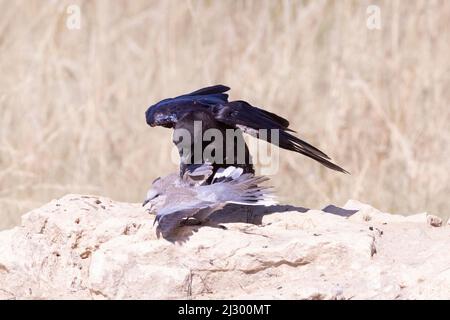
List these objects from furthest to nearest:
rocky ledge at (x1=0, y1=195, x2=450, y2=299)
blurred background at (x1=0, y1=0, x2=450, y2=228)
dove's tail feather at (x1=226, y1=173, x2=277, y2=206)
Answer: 1. blurred background at (x1=0, y1=0, x2=450, y2=228)
2. dove's tail feather at (x1=226, y1=173, x2=277, y2=206)
3. rocky ledge at (x1=0, y1=195, x2=450, y2=299)

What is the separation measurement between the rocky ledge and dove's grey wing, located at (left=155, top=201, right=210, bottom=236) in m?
0.05

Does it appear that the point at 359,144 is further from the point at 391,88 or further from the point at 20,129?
the point at 20,129

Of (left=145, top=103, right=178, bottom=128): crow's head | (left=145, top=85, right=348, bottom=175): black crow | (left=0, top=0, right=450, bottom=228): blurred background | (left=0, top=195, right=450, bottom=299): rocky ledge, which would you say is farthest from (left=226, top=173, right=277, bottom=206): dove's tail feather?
(left=0, top=0, right=450, bottom=228): blurred background

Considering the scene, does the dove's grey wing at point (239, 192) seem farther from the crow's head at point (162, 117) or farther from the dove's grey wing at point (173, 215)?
the crow's head at point (162, 117)

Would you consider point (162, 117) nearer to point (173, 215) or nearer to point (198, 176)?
point (198, 176)

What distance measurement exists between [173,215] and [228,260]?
286 mm

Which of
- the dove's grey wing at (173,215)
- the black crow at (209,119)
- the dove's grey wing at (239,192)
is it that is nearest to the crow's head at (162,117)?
the black crow at (209,119)

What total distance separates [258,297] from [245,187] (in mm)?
585

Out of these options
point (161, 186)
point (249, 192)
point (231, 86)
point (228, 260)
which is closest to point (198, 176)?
point (161, 186)

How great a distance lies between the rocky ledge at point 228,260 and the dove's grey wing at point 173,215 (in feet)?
0.16

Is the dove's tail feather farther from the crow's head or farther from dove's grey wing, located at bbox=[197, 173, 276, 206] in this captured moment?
the crow's head

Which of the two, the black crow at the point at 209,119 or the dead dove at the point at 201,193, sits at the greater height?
the black crow at the point at 209,119

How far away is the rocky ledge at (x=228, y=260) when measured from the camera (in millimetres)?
3646

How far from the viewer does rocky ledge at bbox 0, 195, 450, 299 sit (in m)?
3.65
